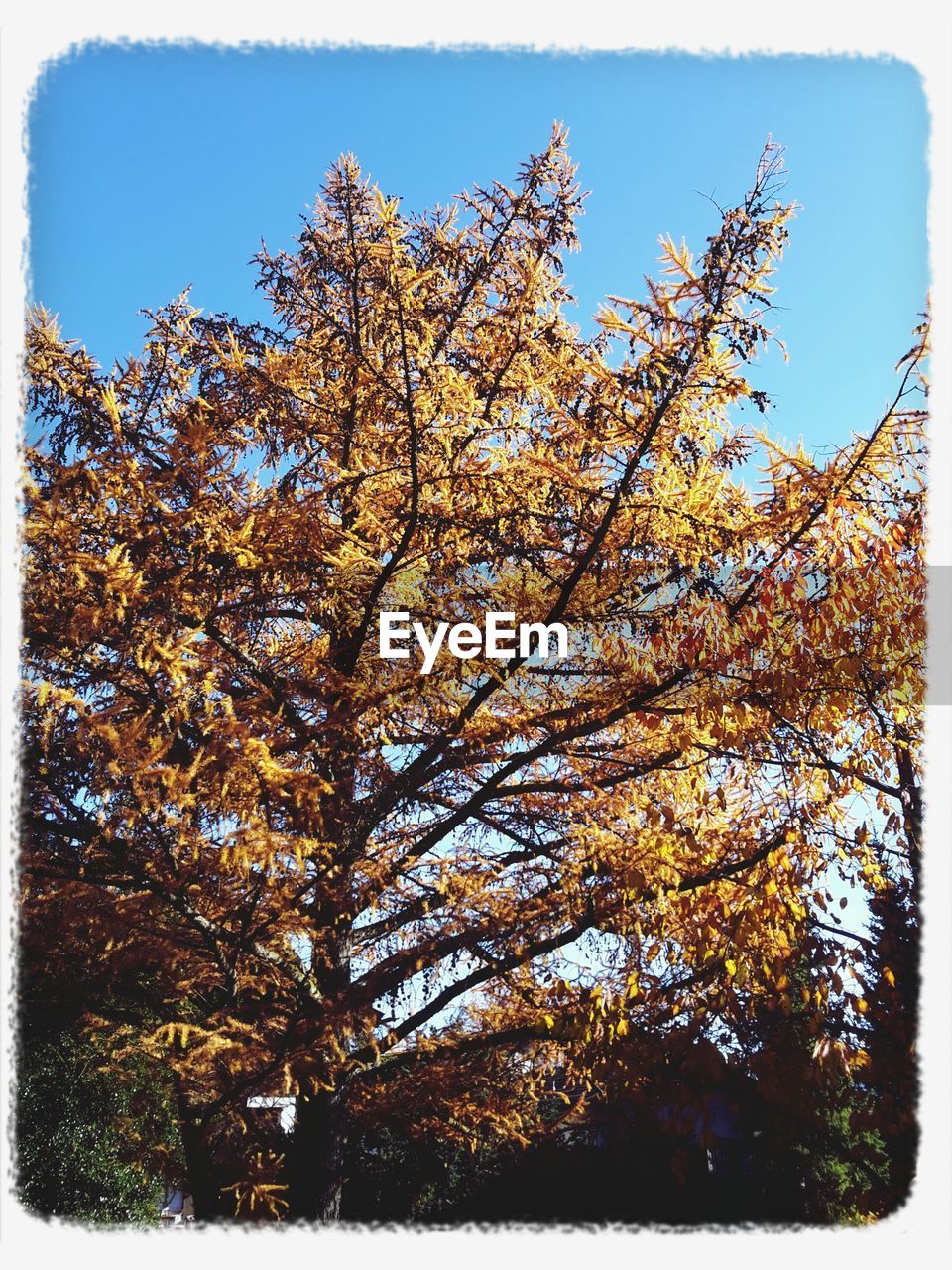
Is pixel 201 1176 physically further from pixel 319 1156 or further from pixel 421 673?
pixel 421 673

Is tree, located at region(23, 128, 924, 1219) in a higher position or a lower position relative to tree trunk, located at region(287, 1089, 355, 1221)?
higher

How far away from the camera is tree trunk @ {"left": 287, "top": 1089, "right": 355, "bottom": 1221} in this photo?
7141mm

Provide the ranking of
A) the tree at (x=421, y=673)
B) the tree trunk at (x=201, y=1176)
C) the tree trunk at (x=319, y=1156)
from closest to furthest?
the tree at (x=421, y=673)
the tree trunk at (x=201, y=1176)
the tree trunk at (x=319, y=1156)

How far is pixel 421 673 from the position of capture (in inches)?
245

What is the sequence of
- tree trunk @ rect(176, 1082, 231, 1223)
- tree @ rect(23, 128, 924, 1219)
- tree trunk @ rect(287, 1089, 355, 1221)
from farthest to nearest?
tree trunk @ rect(287, 1089, 355, 1221), tree trunk @ rect(176, 1082, 231, 1223), tree @ rect(23, 128, 924, 1219)

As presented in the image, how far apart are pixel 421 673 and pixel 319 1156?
3.71 meters

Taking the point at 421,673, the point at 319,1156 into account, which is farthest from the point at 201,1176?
the point at 421,673

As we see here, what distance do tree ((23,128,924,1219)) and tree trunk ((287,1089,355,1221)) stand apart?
0.03 meters

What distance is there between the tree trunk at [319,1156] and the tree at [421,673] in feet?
0.10

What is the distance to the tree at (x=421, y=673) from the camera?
5.19m

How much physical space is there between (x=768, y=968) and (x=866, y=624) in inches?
79.0

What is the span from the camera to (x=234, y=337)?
8359 millimetres

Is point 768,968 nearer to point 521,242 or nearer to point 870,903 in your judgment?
point 870,903

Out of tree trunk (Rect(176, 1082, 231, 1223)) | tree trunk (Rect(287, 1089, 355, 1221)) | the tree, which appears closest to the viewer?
the tree
